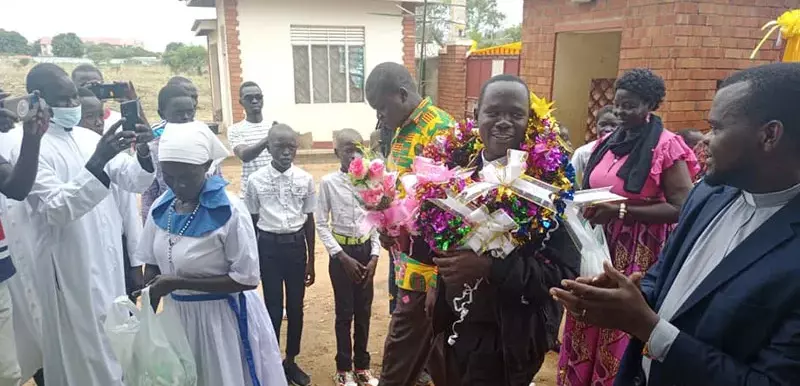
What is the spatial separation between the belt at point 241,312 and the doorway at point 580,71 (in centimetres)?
540

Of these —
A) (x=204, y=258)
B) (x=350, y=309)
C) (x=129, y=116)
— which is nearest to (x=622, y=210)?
(x=350, y=309)

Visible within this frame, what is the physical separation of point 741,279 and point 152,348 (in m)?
2.43

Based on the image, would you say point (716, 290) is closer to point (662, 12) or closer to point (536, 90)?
point (662, 12)

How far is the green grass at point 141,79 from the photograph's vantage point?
1839 centimetres

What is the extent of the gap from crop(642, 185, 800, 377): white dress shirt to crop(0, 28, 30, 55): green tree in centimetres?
3210

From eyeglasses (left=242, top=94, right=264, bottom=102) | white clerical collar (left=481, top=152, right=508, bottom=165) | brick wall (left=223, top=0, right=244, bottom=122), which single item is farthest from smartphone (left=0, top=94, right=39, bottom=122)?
brick wall (left=223, top=0, right=244, bottom=122)

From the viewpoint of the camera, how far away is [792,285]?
4.42ft

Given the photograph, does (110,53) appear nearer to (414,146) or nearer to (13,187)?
(13,187)

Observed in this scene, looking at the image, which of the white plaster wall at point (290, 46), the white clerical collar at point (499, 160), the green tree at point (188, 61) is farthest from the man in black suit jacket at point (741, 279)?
the green tree at point (188, 61)

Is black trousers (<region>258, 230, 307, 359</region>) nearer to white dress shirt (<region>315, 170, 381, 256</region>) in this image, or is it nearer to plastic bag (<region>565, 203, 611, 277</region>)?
white dress shirt (<region>315, 170, 381, 256</region>)

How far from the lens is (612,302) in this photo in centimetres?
153

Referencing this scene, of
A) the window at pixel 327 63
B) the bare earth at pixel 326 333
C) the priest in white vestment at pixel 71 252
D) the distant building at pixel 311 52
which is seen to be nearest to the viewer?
the priest in white vestment at pixel 71 252

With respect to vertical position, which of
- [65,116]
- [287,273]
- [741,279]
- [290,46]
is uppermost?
[290,46]

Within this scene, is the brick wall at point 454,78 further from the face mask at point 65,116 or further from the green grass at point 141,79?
the face mask at point 65,116
